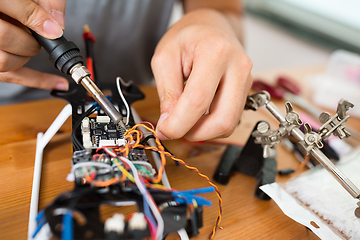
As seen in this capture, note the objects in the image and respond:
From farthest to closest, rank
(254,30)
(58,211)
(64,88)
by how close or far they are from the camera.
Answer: (254,30)
(64,88)
(58,211)

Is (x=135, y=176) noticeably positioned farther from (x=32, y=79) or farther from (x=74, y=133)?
(x=32, y=79)

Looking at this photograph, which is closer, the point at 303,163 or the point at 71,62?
the point at 71,62

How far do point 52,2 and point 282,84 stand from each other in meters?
0.83

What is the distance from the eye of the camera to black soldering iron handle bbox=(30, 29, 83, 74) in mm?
415

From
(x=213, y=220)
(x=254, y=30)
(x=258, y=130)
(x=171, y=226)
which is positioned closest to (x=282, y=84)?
(x=258, y=130)

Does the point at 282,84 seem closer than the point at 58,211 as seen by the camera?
No

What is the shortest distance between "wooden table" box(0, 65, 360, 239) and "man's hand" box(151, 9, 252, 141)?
0.40ft

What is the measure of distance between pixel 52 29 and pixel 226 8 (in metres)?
0.69

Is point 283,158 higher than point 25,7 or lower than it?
lower

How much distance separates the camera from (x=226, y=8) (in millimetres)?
939

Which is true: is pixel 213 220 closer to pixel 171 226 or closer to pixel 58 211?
pixel 171 226

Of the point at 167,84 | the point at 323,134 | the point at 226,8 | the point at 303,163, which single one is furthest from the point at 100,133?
the point at 226,8

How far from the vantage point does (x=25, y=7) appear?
0.39 metres

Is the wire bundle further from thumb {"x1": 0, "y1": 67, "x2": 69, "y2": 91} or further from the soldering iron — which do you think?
thumb {"x1": 0, "y1": 67, "x2": 69, "y2": 91}
